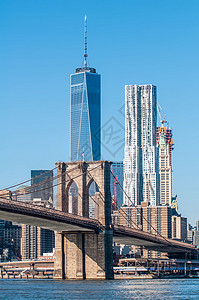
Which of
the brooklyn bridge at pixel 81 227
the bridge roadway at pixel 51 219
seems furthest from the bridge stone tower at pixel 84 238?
the bridge roadway at pixel 51 219

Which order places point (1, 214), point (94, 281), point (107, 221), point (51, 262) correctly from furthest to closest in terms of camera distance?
point (51, 262), point (107, 221), point (94, 281), point (1, 214)

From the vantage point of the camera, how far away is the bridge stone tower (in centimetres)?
9544

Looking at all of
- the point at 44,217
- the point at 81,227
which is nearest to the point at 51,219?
the point at 44,217

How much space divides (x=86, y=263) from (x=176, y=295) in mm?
27768

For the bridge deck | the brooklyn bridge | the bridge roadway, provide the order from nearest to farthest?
the bridge deck < the bridge roadway < the brooklyn bridge

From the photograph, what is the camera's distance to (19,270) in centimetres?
16650

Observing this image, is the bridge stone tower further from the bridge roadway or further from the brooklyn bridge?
the bridge roadway

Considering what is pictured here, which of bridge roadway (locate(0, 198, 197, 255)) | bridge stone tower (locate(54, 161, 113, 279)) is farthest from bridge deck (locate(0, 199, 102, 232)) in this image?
bridge stone tower (locate(54, 161, 113, 279))

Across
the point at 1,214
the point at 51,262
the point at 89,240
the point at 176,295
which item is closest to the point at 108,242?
the point at 89,240

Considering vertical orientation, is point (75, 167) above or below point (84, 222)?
above

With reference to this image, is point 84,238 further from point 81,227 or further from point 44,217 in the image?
point 44,217

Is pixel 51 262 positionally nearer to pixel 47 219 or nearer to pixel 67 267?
pixel 67 267

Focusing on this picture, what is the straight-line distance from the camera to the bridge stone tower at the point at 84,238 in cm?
9544

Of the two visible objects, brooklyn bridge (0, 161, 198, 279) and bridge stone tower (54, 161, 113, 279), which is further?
bridge stone tower (54, 161, 113, 279)
